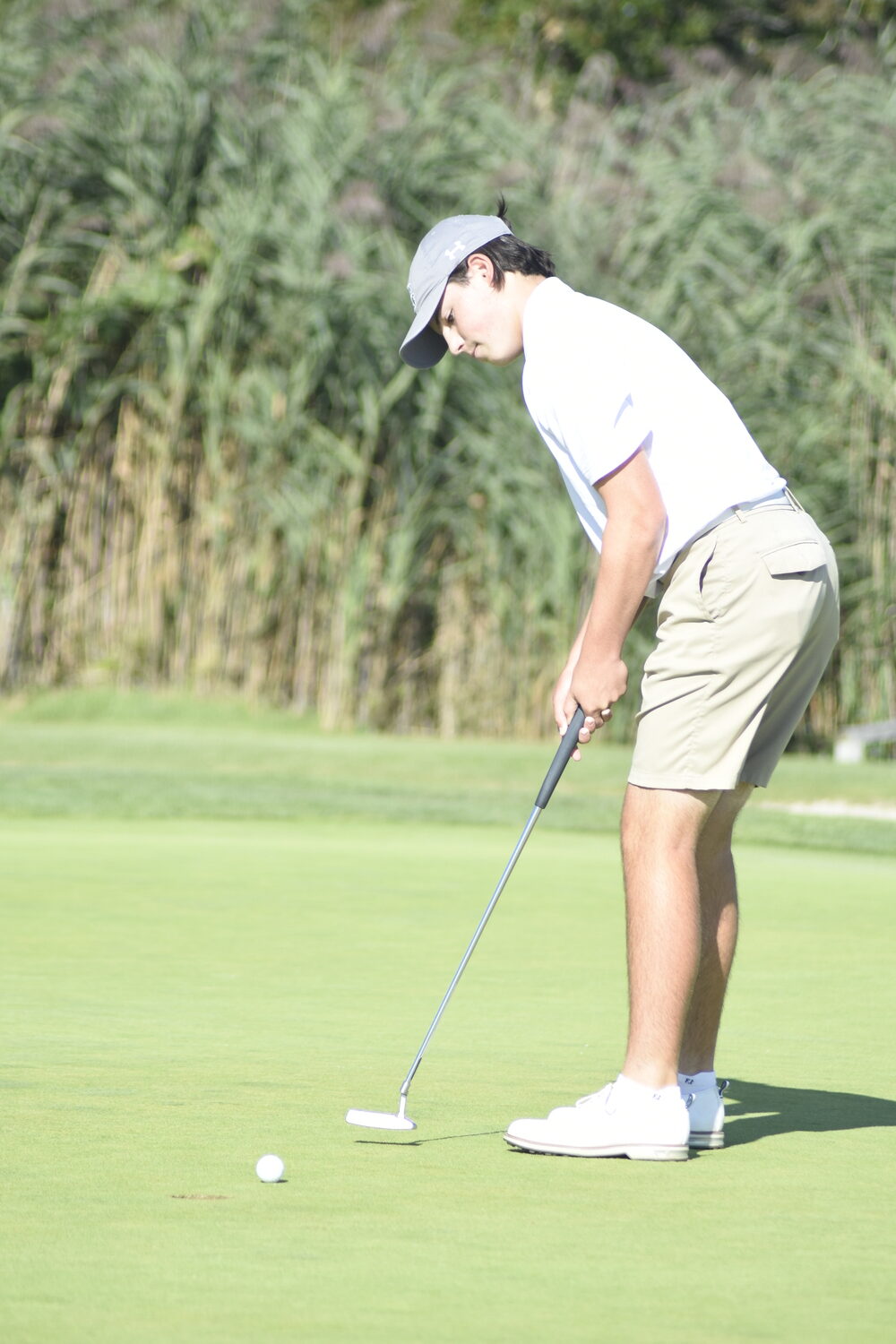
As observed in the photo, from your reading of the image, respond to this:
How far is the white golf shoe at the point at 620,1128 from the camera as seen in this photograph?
10.2ft

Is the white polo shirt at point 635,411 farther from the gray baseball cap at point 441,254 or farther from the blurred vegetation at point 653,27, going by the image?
the blurred vegetation at point 653,27

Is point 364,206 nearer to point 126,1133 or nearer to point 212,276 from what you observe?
point 212,276

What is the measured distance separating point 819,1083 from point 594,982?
120 centimetres

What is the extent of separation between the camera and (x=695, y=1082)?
342cm

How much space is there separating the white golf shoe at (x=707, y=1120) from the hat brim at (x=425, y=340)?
1.28 meters

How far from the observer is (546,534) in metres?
12.3

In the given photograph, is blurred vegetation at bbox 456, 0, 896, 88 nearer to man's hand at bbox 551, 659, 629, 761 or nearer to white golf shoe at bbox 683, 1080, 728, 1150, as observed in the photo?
man's hand at bbox 551, 659, 629, 761

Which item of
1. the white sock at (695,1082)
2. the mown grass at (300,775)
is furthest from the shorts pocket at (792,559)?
the mown grass at (300,775)

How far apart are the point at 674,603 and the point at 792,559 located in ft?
0.64

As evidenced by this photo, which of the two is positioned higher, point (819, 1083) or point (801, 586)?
point (801, 586)

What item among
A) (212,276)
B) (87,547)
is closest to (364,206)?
(212,276)

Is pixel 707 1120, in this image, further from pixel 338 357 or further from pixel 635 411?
pixel 338 357

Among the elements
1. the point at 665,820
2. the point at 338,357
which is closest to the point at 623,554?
the point at 665,820

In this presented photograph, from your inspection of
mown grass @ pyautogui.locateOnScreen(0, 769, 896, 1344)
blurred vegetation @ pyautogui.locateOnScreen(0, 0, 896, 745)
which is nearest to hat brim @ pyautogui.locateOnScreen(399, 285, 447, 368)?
mown grass @ pyautogui.locateOnScreen(0, 769, 896, 1344)
